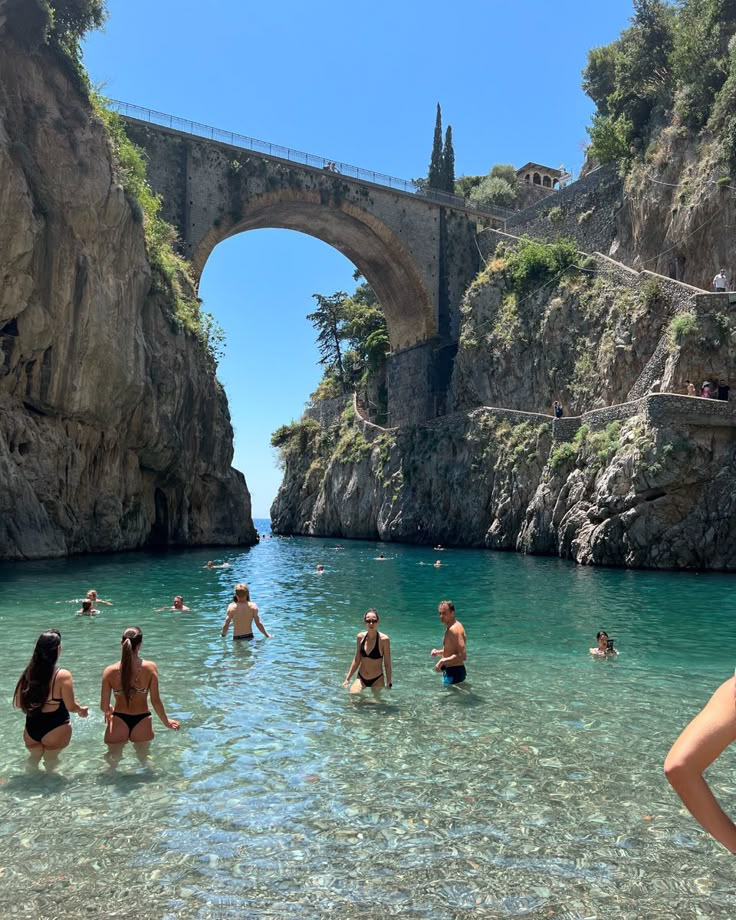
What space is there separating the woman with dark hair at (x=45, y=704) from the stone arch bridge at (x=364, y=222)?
120 feet

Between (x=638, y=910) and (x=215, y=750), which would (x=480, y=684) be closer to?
(x=215, y=750)

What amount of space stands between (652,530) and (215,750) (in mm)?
23248

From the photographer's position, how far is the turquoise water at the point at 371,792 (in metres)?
4.58

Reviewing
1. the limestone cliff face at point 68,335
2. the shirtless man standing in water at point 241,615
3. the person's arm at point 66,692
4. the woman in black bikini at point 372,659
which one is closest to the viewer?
the person's arm at point 66,692

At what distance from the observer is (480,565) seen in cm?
2992

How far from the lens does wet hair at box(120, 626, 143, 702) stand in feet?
22.7

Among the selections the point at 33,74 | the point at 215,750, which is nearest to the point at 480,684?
the point at 215,750

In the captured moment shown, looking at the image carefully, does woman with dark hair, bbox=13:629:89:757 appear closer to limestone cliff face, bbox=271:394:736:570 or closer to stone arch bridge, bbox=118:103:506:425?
limestone cliff face, bbox=271:394:736:570

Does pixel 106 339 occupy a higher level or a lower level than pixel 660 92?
lower

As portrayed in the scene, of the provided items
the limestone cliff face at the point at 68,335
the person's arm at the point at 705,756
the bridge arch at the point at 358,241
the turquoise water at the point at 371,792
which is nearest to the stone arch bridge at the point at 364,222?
the bridge arch at the point at 358,241

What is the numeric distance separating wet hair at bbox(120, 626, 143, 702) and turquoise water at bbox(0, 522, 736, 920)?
63 centimetres

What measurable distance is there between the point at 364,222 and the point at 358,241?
7.15 ft

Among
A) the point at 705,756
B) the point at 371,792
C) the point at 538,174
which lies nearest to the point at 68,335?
the point at 371,792

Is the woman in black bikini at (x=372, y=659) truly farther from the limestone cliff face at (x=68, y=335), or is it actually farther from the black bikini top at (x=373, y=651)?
the limestone cliff face at (x=68, y=335)
